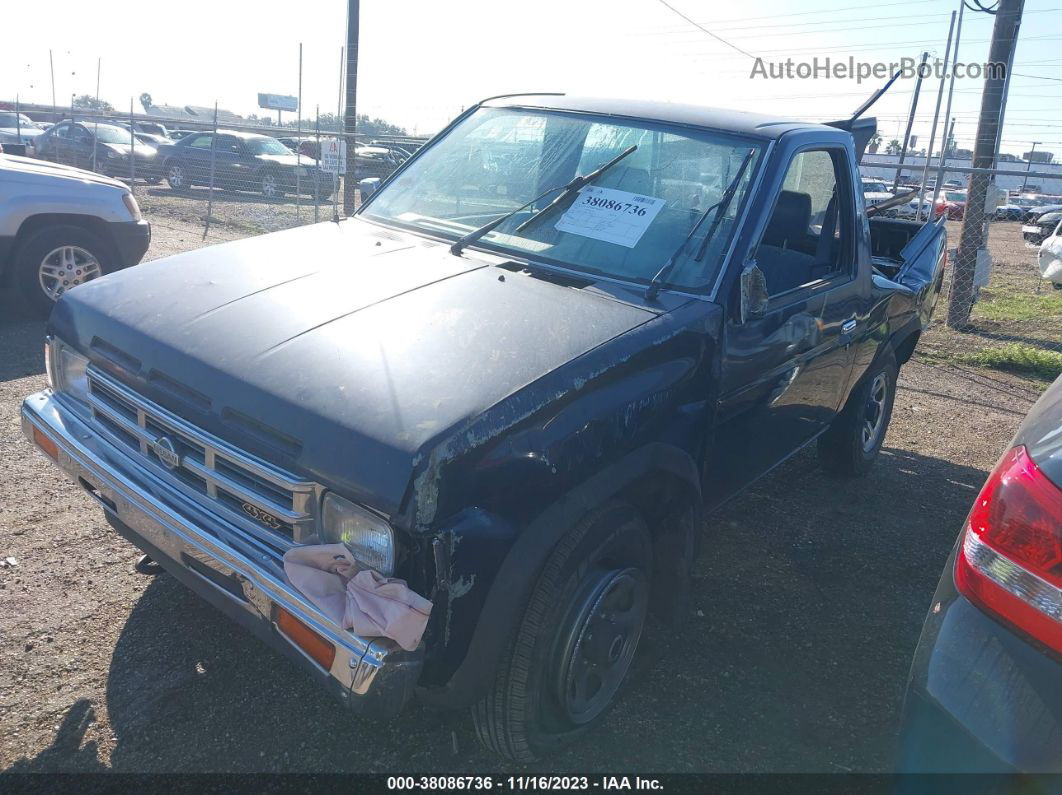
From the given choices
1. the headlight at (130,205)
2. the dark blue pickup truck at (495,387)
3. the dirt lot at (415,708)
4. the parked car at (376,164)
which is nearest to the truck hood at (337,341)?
the dark blue pickup truck at (495,387)

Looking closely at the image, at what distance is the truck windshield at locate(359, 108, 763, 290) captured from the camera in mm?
3193

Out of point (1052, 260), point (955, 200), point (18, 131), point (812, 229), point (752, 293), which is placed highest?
point (955, 200)

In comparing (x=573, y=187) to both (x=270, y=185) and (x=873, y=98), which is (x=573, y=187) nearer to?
(x=873, y=98)

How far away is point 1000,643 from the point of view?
5.82 feet

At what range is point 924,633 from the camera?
1972 mm

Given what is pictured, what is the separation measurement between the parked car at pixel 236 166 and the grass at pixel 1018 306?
47.5 ft

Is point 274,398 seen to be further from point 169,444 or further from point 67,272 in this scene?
point 67,272

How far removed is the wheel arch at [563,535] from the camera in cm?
221

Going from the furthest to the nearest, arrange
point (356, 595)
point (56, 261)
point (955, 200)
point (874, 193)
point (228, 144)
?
point (955, 200), point (874, 193), point (228, 144), point (56, 261), point (356, 595)

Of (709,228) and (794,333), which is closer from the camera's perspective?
(709,228)

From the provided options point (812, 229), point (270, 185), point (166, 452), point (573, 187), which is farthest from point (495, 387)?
point (270, 185)

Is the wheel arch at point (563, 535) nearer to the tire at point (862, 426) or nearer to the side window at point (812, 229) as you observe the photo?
the side window at point (812, 229)

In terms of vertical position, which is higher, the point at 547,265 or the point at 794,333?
the point at 547,265

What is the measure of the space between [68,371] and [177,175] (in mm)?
19146
